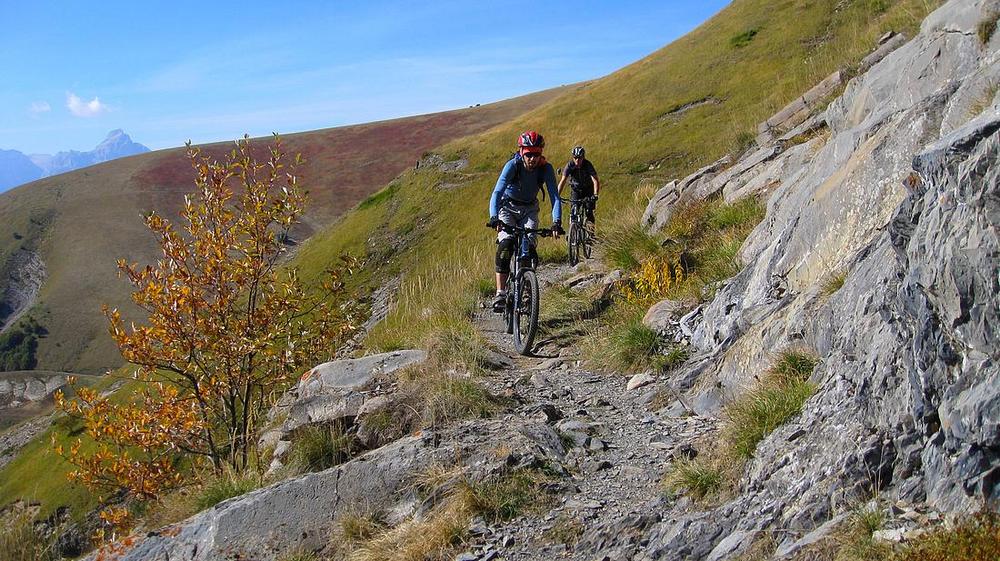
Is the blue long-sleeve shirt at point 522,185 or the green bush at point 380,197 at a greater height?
the green bush at point 380,197

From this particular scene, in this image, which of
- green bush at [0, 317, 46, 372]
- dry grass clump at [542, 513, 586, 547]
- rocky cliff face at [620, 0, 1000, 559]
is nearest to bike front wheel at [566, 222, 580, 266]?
rocky cliff face at [620, 0, 1000, 559]

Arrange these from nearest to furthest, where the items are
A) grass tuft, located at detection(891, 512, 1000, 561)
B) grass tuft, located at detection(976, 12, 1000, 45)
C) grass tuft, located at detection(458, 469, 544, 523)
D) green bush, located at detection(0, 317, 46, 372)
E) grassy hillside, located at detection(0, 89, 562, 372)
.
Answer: grass tuft, located at detection(891, 512, 1000, 561) < grass tuft, located at detection(458, 469, 544, 523) < grass tuft, located at detection(976, 12, 1000, 45) < green bush, located at detection(0, 317, 46, 372) < grassy hillside, located at detection(0, 89, 562, 372)

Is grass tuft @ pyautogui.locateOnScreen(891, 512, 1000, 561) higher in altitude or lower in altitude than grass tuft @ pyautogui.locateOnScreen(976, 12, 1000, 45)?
lower

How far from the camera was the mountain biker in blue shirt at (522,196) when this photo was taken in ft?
33.7

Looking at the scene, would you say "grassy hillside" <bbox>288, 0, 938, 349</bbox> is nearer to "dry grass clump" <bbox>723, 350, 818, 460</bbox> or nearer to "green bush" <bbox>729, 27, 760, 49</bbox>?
"green bush" <bbox>729, 27, 760, 49</bbox>

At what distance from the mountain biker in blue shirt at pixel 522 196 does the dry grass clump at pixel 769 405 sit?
15.4 ft

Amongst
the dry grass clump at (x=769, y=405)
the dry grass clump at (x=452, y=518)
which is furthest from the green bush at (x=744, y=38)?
the dry grass clump at (x=452, y=518)

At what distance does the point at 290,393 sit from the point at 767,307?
263 inches

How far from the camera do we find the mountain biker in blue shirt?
1028cm

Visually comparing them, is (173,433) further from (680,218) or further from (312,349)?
(680,218)

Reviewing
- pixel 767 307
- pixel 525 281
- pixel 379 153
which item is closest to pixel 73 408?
pixel 525 281

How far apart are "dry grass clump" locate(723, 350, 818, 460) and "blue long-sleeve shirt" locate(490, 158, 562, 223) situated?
493 centimetres

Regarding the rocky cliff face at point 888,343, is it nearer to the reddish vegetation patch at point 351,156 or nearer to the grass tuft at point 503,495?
the grass tuft at point 503,495

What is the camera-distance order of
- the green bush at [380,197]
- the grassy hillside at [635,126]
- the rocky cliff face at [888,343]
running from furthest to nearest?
the green bush at [380,197]
the grassy hillside at [635,126]
the rocky cliff face at [888,343]
